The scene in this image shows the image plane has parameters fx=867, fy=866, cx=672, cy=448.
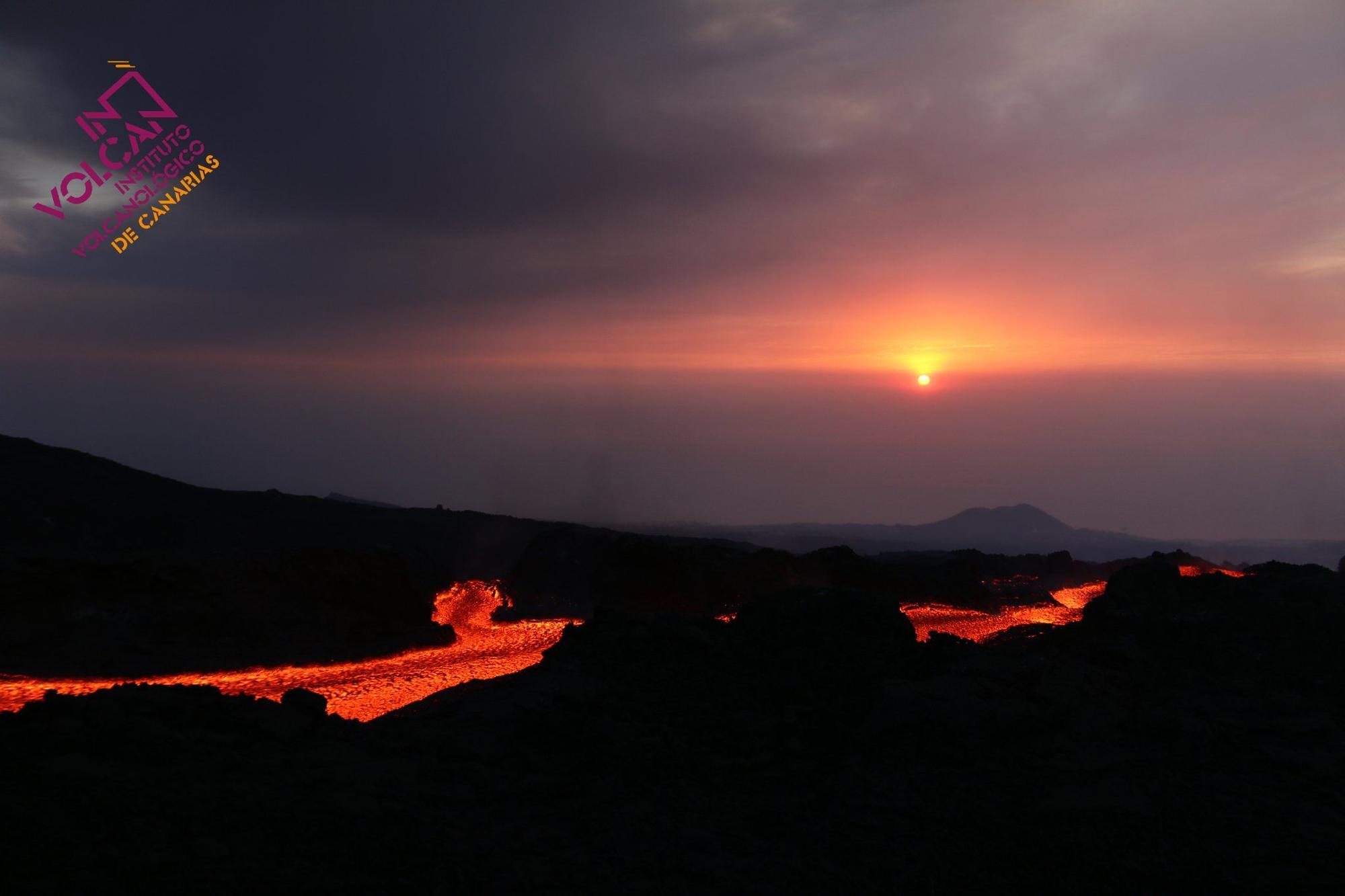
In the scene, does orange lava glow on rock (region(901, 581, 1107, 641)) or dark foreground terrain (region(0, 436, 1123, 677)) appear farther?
orange lava glow on rock (region(901, 581, 1107, 641))

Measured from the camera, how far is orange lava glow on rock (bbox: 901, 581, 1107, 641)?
39.7 m

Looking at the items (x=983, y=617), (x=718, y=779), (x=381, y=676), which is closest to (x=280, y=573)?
(x=381, y=676)

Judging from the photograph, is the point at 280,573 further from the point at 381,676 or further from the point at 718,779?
the point at 718,779

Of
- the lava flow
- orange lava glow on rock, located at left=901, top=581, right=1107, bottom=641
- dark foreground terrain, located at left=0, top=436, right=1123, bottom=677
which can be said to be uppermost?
dark foreground terrain, located at left=0, top=436, right=1123, bottom=677

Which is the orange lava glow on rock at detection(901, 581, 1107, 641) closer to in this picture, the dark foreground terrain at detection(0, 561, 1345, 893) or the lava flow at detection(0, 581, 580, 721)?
the lava flow at detection(0, 581, 580, 721)

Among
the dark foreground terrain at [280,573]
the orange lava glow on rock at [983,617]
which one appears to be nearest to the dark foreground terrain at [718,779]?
the dark foreground terrain at [280,573]

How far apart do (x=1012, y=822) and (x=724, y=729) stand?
5.51 m

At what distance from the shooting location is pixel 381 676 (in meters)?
28.4

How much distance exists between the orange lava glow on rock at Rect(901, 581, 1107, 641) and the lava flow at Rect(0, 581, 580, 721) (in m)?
17.2

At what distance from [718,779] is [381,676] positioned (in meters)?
17.3

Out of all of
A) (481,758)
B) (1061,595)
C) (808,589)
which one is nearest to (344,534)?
(808,589)

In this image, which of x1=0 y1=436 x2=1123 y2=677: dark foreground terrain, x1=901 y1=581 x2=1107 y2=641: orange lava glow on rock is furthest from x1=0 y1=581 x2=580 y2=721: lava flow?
x1=901 y1=581 x2=1107 y2=641: orange lava glow on rock

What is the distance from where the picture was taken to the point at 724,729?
1653 centimetres

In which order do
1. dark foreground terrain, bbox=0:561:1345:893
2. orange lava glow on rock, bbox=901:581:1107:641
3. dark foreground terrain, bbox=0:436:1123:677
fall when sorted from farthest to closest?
orange lava glow on rock, bbox=901:581:1107:641
dark foreground terrain, bbox=0:436:1123:677
dark foreground terrain, bbox=0:561:1345:893
